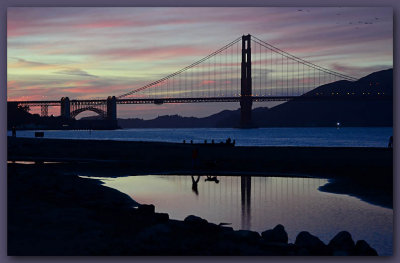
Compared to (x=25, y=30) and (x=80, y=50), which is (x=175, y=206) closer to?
(x=80, y=50)

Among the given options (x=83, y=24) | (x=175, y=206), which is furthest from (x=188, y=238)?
(x=83, y=24)

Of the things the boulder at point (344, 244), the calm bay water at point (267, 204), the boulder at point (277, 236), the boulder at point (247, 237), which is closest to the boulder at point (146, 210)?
the calm bay water at point (267, 204)

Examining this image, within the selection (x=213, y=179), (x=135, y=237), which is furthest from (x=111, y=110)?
(x=135, y=237)

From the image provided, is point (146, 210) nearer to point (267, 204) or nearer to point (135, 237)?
point (135, 237)

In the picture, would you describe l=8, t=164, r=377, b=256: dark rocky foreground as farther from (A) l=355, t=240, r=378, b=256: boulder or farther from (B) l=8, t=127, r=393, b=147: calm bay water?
(B) l=8, t=127, r=393, b=147: calm bay water

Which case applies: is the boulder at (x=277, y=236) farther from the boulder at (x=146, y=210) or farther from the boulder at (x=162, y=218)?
the boulder at (x=146, y=210)

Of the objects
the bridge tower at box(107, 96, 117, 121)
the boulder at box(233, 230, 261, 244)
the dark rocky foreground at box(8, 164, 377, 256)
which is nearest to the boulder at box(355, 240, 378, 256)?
the dark rocky foreground at box(8, 164, 377, 256)
